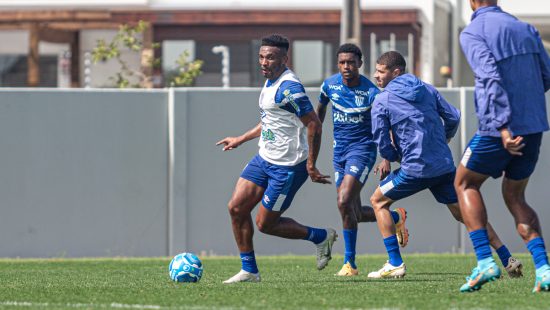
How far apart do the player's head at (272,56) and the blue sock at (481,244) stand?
102 inches

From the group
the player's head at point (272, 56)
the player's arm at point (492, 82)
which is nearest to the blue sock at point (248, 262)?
the player's head at point (272, 56)

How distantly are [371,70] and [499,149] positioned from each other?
17.3 metres

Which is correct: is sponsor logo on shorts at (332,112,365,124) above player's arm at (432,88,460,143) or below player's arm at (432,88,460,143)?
below

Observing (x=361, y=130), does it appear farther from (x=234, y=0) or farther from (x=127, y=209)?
(x=234, y=0)

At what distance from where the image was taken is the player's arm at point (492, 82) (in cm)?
827

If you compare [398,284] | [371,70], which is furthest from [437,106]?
[371,70]

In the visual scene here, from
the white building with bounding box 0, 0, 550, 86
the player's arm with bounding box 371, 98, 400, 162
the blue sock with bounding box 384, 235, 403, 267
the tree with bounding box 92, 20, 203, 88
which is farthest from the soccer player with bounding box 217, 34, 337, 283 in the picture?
the white building with bounding box 0, 0, 550, 86

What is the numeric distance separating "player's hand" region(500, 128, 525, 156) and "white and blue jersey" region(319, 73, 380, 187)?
3.53 metres

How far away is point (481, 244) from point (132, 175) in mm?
8046

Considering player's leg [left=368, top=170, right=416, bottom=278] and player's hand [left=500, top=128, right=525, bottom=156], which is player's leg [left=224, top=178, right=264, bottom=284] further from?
player's hand [left=500, top=128, right=525, bottom=156]

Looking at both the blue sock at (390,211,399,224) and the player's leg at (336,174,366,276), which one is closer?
the player's leg at (336,174,366,276)

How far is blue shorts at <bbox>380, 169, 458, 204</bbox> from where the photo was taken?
10.5 m

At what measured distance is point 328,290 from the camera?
369 inches

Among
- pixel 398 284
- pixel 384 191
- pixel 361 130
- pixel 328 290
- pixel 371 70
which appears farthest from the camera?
pixel 371 70
